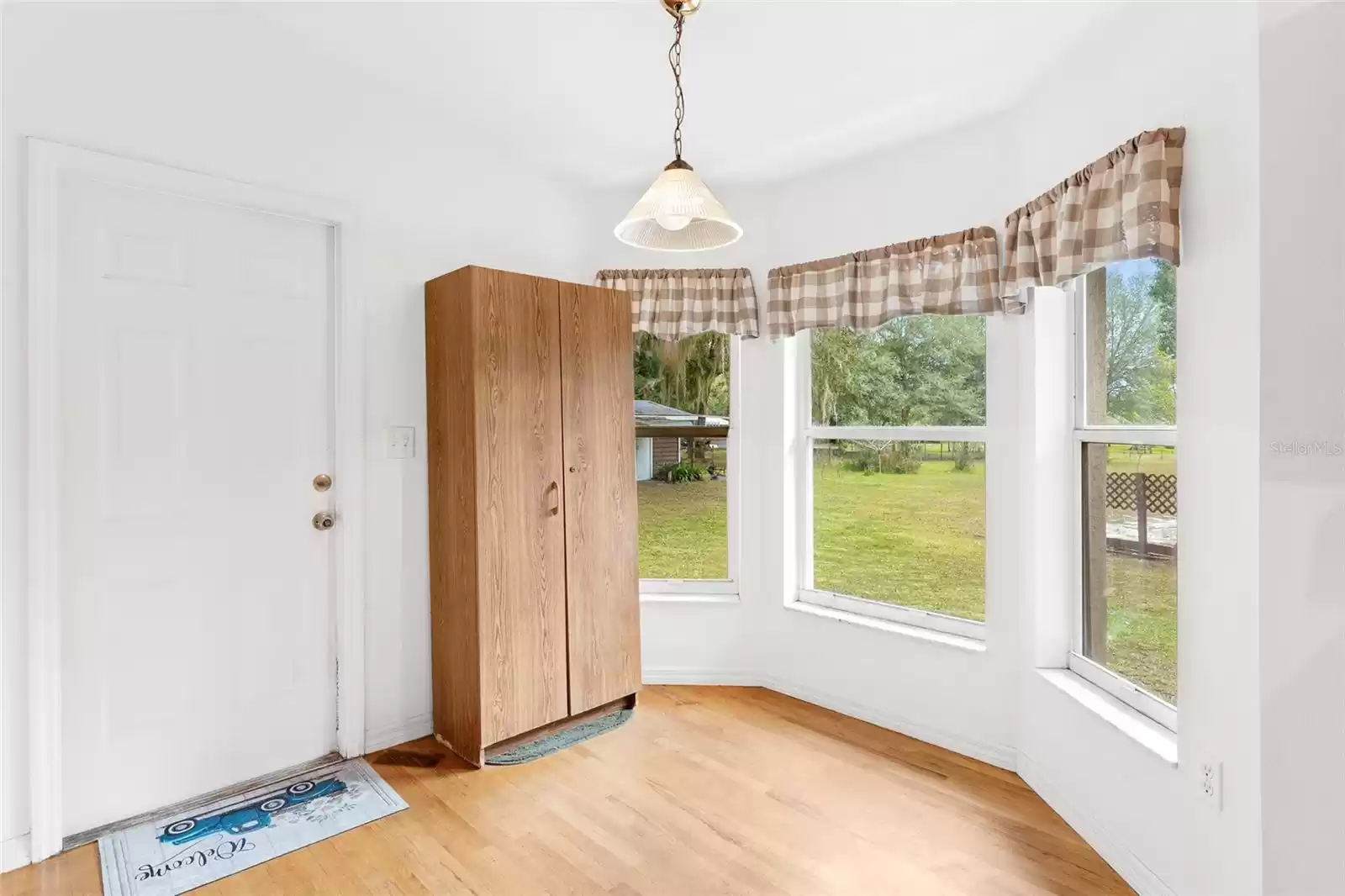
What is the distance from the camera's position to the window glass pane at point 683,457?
3.36m

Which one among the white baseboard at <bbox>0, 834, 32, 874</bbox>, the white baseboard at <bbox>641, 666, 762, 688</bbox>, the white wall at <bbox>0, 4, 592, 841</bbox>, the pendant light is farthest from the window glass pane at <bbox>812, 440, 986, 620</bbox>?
the white baseboard at <bbox>0, 834, 32, 874</bbox>

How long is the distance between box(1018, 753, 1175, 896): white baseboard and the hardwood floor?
1.2 inches

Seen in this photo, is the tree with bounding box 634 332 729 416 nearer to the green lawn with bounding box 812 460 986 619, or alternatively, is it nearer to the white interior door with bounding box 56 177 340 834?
the green lawn with bounding box 812 460 986 619

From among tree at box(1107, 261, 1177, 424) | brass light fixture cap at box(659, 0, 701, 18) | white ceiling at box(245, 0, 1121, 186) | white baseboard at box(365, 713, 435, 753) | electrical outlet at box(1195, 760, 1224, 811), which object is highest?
white ceiling at box(245, 0, 1121, 186)

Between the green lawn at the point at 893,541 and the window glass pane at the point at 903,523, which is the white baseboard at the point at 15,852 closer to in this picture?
the green lawn at the point at 893,541

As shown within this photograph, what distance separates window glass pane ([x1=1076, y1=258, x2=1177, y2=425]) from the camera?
186 centimetres

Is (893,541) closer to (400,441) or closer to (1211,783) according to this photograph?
(1211,783)

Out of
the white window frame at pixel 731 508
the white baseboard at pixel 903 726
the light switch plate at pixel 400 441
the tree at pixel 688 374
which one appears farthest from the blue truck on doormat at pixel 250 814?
the tree at pixel 688 374

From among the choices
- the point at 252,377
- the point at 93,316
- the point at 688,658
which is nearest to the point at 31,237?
the point at 93,316

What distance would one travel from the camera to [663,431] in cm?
335

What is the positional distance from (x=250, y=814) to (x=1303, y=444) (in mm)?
2705

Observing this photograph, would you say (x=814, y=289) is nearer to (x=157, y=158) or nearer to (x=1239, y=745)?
(x=1239, y=745)

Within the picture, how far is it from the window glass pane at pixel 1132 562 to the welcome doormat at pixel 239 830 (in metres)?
2.39

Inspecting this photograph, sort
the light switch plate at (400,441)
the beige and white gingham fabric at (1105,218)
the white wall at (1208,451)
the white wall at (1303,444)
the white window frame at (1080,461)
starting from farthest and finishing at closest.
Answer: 1. the light switch plate at (400,441)
2. the white window frame at (1080,461)
3. the beige and white gingham fabric at (1105,218)
4. the white wall at (1208,451)
5. the white wall at (1303,444)
